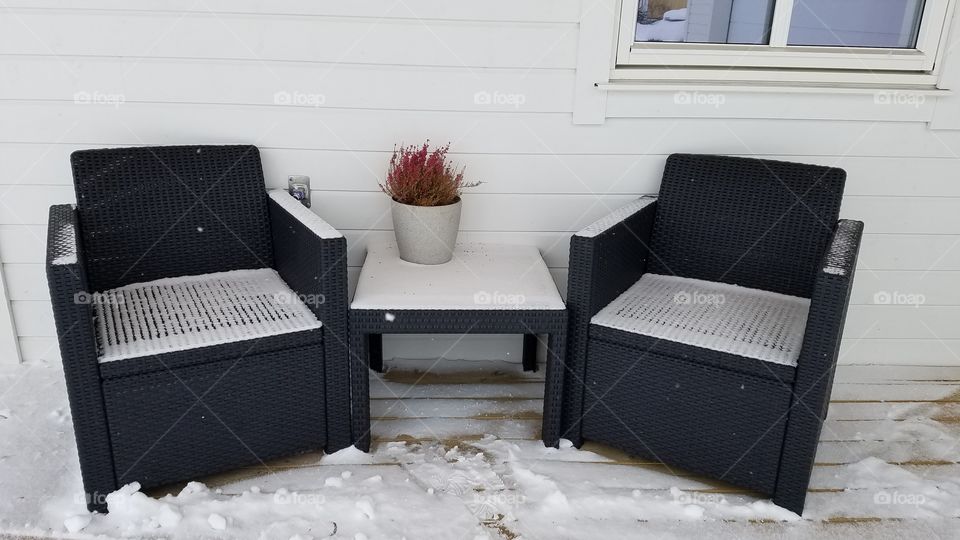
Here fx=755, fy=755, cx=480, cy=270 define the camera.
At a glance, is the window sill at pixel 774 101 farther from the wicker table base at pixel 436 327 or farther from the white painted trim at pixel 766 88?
the wicker table base at pixel 436 327

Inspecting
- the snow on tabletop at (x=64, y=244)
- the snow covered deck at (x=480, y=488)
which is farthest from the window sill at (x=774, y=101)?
the snow on tabletop at (x=64, y=244)

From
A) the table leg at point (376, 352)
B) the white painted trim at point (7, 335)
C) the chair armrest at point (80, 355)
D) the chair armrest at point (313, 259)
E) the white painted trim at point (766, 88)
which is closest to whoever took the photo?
the chair armrest at point (80, 355)

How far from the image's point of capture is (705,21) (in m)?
2.48

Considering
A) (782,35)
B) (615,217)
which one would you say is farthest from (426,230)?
(782,35)

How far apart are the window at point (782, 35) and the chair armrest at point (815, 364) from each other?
0.77 meters

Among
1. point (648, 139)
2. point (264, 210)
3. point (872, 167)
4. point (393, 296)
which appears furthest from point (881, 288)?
point (264, 210)

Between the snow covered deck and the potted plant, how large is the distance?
537mm

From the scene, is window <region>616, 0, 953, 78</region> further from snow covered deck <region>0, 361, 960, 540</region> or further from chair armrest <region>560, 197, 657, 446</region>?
snow covered deck <region>0, 361, 960, 540</region>

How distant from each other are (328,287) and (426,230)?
43 centimetres

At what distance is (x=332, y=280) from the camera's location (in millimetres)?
2008

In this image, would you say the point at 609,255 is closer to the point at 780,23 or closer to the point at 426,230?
the point at 426,230

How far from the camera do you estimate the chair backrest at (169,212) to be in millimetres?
2217

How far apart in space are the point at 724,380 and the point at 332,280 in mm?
1072

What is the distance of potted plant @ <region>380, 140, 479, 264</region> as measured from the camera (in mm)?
2305
